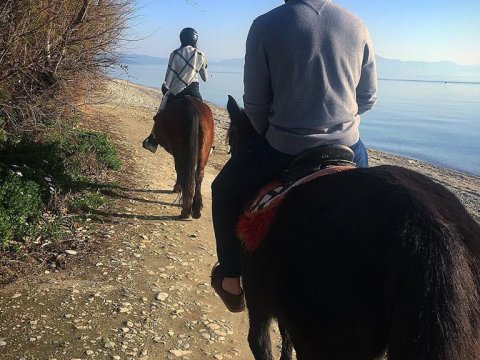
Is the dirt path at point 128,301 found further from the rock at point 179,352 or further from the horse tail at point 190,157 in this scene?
the horse tail at point 190,157

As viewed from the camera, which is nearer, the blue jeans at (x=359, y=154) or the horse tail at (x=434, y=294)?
the horse tail at (x=434, y=294)

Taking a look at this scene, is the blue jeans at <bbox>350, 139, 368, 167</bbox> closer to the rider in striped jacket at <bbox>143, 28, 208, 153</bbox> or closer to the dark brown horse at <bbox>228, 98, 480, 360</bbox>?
the dark brown horse at <bbox>228, 98, 480, 360</bbox>

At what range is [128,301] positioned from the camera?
176 inches

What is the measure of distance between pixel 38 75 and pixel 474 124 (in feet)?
106

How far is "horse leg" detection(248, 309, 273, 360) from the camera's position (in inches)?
120

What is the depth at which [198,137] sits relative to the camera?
678 cm

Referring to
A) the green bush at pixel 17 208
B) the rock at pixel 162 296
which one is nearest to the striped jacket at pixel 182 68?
the green bush at pixel 17 208

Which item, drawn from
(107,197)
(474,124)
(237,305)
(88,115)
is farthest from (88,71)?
(474,124)

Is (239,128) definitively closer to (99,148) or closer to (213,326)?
(213,326)

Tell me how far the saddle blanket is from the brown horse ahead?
396cm

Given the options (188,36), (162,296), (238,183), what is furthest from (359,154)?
(188,36)

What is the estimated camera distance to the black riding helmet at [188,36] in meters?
7.50

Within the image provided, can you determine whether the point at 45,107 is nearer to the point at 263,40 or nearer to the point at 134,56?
the point at 134,56

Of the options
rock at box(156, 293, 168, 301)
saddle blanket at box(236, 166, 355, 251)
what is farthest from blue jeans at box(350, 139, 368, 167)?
rock at box(156, 293, 168, 301)
